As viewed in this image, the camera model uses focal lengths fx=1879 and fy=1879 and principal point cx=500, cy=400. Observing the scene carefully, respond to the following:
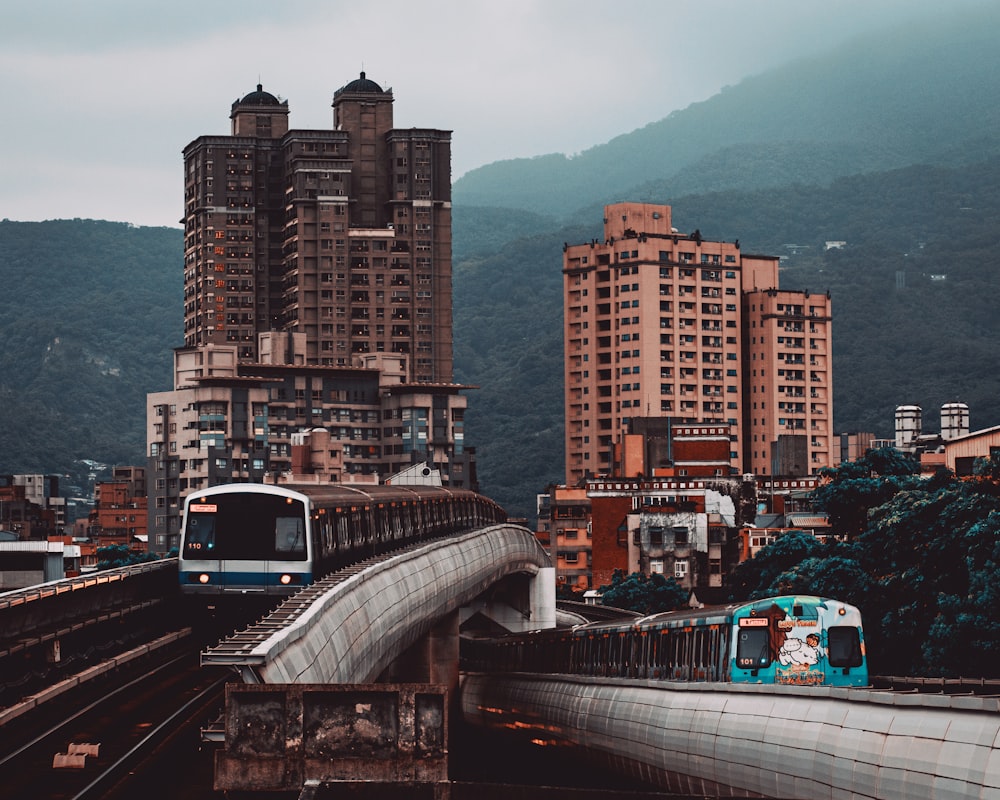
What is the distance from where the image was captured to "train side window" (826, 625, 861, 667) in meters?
38.3

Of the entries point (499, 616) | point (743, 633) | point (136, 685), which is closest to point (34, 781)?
point (136, 685)

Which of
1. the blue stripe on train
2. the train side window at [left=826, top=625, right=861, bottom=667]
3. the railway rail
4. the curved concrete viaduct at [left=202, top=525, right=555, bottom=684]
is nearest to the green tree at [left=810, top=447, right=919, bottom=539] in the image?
the curved concrete viaduct at [left=202, top=525, right=555, bottom=684]

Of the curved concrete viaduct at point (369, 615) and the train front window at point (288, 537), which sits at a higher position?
the train front window at point (288, 537)

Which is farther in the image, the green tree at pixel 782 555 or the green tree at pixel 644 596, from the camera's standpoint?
the green tree at pixel 644 596

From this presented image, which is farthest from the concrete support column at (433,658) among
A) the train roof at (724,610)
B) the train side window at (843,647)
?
the train side window at (843,647)

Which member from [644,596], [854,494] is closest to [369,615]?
[854,494]

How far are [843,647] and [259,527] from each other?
55.8 ft

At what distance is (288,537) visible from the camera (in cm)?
4900

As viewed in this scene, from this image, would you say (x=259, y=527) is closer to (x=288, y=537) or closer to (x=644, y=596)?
(x=288, y=537)

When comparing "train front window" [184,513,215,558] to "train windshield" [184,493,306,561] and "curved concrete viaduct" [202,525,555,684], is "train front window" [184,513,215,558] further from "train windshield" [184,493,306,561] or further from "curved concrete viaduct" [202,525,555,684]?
"curved concrete viaduct" [202,525,555,684]

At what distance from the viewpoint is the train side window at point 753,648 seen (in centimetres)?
3791

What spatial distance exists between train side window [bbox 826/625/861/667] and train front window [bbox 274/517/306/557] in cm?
1602

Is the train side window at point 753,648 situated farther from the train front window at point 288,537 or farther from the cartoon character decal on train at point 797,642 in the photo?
the train front window at point 288,537

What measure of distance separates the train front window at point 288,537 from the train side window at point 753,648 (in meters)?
14.8
